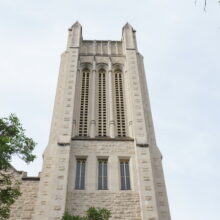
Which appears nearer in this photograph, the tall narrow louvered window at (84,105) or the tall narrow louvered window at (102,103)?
the tall narrow louvered window at (84,105)

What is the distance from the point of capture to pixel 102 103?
2233cm

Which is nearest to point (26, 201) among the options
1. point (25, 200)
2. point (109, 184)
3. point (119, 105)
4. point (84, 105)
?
point (25, 200)

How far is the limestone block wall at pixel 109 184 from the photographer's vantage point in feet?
50.8

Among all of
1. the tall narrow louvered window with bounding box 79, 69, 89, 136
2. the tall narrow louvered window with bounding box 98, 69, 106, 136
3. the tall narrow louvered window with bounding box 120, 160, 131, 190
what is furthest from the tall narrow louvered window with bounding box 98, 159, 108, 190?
the tall narrow louvered window with bounding box 79, 69, 89, 136

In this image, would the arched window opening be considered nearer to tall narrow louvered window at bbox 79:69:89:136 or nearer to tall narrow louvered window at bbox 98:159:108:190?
tall narrow louvered window at bbox 79:69:89:136

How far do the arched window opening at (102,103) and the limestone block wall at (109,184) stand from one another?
1.78m

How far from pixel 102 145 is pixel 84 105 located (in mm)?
4256

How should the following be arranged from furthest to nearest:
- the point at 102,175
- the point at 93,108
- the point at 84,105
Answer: the point at 84,105 → the point at 93,108 → the point at 102,175

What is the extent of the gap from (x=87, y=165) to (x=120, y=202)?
2.92 meters

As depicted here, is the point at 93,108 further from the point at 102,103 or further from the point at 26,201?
the point at 26,201

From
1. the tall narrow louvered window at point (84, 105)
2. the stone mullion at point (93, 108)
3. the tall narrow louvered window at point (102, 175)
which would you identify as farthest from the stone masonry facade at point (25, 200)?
the stone mullion at point (93, 108)

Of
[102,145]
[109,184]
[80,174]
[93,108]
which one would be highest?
[93,108]

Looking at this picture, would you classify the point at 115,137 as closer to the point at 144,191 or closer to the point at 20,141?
the point at 144,191

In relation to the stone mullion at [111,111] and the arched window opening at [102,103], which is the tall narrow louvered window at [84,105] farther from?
the stone mullion at [111,111]
